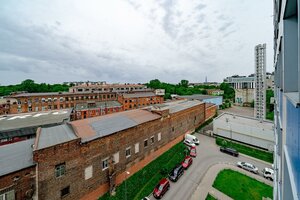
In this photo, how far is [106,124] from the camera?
16.1 metres

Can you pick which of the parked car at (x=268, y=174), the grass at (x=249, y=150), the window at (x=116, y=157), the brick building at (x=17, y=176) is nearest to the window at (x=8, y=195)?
the brick building at (x=17, y=176)

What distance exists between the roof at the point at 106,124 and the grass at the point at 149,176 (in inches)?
218

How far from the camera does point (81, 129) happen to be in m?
14.2

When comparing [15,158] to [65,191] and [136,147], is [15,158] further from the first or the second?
[136,147]

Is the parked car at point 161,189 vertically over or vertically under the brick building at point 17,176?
under

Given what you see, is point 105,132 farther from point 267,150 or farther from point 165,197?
point 267,150

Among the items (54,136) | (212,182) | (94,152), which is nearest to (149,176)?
(212,182)

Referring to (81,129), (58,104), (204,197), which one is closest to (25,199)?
(81,129)

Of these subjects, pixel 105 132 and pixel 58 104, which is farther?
pixel 58 104

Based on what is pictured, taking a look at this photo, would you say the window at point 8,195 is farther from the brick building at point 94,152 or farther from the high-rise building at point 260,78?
the high-rise building at point 260,78

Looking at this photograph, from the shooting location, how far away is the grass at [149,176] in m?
14.4

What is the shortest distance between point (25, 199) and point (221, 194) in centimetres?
1581

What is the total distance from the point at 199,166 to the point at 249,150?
9.31m

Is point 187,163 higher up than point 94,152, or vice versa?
point 94,152
